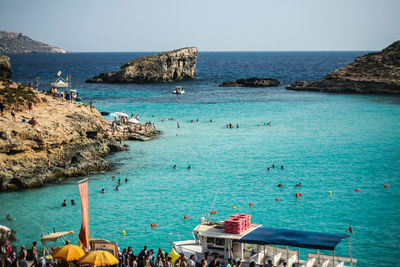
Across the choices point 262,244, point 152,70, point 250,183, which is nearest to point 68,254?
point 262,244

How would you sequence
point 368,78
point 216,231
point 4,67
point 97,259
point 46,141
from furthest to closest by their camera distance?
point 368,78 < point 4,67 < point 46,141 < point 216,231 < point 97,259

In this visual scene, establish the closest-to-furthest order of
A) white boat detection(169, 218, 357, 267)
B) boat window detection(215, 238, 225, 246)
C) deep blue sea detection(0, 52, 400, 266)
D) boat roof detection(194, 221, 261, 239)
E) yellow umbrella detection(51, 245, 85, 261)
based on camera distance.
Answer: yellow umbrella detection(51, 245, 85, 261) → white boat detection(169, 218, 357, 267) → boat roof detection(194, 221, 261, 239) → boat window detection(215, 238, 225, 246) → deep blue sea detection(0, 52, 400, 266)

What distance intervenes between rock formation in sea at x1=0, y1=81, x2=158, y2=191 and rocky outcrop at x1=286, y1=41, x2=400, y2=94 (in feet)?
204

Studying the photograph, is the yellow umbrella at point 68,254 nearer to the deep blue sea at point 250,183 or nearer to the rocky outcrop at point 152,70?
the deep blue sea at point 250,183

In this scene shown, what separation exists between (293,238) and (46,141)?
89.7 ft

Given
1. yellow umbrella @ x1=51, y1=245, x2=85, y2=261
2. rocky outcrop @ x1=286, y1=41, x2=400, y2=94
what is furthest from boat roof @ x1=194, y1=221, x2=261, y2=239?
rocky outcrop @ x1=286, y1=41, x2=400, y2=94

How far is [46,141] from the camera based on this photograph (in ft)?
132

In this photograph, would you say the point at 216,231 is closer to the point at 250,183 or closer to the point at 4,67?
the point at 250,183

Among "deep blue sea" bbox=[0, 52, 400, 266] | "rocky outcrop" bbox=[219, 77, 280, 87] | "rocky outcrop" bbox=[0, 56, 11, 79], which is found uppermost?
"rocky outcrop" bbox=[0, 56, 11, 79]

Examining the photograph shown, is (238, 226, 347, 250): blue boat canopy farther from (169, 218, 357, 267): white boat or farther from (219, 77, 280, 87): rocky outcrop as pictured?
(219, 77, 280, 87): rocky outcrop

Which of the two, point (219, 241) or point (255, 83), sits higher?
point (255, 83)

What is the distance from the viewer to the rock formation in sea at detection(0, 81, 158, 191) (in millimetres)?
37125

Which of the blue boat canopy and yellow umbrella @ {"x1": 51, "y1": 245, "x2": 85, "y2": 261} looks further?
the blue boat canopy

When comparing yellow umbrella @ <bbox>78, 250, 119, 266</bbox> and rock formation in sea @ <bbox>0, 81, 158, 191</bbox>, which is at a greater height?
rock formation in sea @ <bbox>0, 81, 158, 191</bbox>
